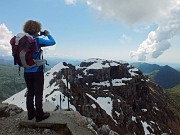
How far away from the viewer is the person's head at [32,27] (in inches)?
495

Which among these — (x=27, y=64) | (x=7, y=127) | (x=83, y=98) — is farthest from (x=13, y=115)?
(x=83, y=98)

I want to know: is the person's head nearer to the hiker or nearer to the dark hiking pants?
the hiker

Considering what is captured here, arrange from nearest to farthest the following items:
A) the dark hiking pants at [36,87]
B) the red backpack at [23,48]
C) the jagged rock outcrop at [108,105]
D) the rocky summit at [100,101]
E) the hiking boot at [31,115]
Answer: the red backpack at [23,48] < the dark hiking pants at [36,87] < the hiking boot at [31,115] < the rocky summit at [100,101] < the jagged rock outcrop at [108,105]

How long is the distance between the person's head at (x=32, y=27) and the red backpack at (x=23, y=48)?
1.28 ft

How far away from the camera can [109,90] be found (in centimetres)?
18825

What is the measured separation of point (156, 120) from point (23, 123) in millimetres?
185564

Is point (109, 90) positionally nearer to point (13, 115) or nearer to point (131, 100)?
point (131, 100)

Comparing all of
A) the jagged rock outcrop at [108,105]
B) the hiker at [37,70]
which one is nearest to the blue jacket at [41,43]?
the hiker at [37,70]

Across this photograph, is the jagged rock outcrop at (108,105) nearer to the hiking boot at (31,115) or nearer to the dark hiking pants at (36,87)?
the hiking boot at (31,115)

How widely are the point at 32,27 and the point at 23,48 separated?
1.10m

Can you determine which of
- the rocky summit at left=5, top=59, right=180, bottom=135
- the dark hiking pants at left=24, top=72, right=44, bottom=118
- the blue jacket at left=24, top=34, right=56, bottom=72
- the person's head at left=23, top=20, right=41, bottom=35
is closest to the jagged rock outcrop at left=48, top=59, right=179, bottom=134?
the rocky summit at left=5, top=59, right=180, bottom=135

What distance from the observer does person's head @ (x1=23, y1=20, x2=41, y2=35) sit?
12.6 metres

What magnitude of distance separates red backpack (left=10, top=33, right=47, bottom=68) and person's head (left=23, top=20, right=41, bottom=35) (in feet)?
1.28

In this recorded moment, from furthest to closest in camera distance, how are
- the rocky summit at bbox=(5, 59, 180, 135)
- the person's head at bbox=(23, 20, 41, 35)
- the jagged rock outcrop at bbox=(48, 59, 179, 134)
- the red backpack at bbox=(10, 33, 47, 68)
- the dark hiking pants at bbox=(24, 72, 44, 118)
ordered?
the jagged rock outcrop at bbox=(48, 59, 179, 134) < the rocky summit at bbox=(5, 59, 180, 135) < the dark hiking pants at bbox=(24, 72, 44, 118) < the person's head at bbox=(23, 20, 41, 35) < the red backpack at bbox=(10, 33, 47, 68)
